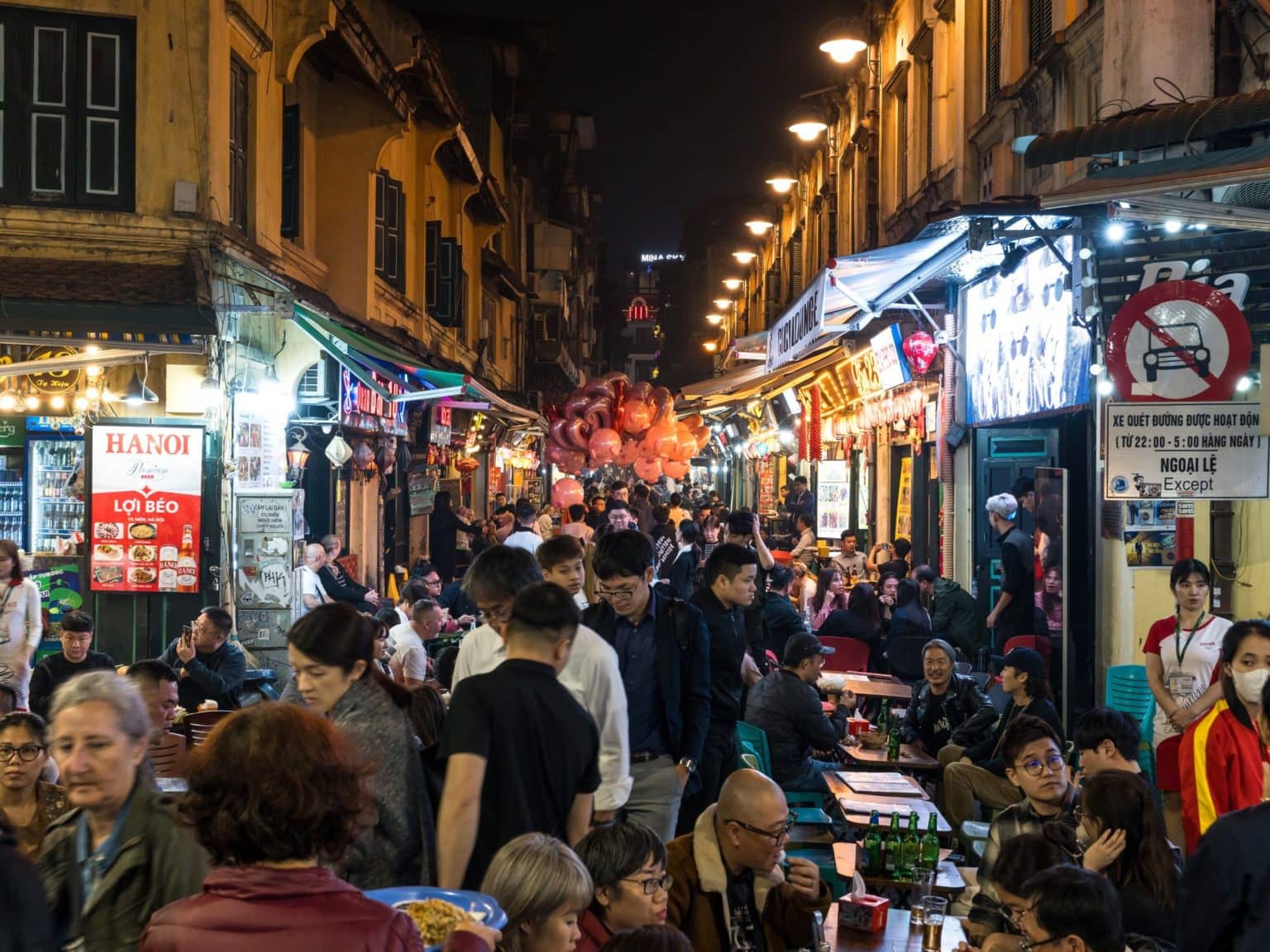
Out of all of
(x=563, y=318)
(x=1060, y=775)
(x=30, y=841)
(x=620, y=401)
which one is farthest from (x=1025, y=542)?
(x=563, y=318)

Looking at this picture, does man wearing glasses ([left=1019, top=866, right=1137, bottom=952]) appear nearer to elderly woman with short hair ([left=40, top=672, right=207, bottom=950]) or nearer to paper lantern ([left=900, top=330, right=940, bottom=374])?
elderly woman with short hair ([left=40, top=672, right=207, bottom=950])

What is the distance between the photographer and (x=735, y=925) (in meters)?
5.13

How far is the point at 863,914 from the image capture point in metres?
5.84

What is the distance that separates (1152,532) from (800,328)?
5648 millimetres

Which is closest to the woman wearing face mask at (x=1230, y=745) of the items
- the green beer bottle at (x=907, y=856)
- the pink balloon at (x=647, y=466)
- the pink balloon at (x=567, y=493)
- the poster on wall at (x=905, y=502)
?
the green beer bottle at (x=907, y=856)

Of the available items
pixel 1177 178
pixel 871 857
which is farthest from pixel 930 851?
pixel 1177 178

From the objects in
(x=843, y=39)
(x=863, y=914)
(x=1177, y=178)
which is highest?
(x=843, y=39)

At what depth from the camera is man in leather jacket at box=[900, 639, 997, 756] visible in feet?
33.1

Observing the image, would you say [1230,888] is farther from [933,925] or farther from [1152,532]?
[1152,532]

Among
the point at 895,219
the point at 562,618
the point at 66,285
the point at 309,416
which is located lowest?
the point at 562,618

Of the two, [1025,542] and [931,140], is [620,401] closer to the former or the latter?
[931,140]

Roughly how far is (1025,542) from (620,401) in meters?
15.1

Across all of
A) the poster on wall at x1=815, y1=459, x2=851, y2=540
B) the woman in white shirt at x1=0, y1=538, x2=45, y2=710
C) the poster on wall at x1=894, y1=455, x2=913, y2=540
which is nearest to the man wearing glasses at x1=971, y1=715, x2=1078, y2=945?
the woman in white shirt at x1=0, y1=538, x2=45, y2=710

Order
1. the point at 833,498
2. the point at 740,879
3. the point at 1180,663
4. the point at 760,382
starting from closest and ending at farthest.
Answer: the point at 740,879
the point at 1180,663
the point at 833,498
the point at 760,382
